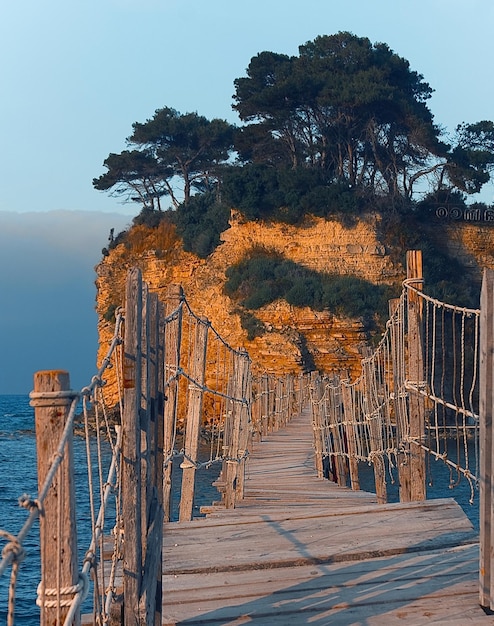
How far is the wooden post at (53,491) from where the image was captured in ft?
6.06

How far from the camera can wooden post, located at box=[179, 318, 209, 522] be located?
609 cm

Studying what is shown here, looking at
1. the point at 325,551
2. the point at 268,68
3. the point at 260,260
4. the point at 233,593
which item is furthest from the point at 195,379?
the point at 268,68

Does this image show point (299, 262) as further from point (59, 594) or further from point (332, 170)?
point (59, 594)

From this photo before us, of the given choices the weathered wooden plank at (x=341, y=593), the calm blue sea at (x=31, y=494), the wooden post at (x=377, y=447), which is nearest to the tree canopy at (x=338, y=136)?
the calm blue sea at (x=31, y=494)

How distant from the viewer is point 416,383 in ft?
17.9

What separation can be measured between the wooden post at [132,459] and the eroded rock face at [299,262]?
26.3 m

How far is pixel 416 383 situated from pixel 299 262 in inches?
1082

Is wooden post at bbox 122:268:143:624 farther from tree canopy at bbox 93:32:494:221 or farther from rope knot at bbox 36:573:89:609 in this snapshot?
tree canopy at bbox 93:32:494:221

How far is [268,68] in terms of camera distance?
3644 centimetres

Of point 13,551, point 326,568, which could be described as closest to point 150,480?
point 326,568

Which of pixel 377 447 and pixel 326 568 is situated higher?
pixel 326 568

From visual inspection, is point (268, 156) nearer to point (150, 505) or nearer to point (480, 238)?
point (480, 238)

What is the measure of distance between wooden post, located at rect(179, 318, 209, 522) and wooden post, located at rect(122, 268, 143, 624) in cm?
328

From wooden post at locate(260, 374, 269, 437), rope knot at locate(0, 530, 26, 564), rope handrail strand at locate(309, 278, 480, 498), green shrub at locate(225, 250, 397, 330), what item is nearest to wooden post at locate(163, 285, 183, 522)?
rope handrail strand at locate(309, 278, 480, 498)
